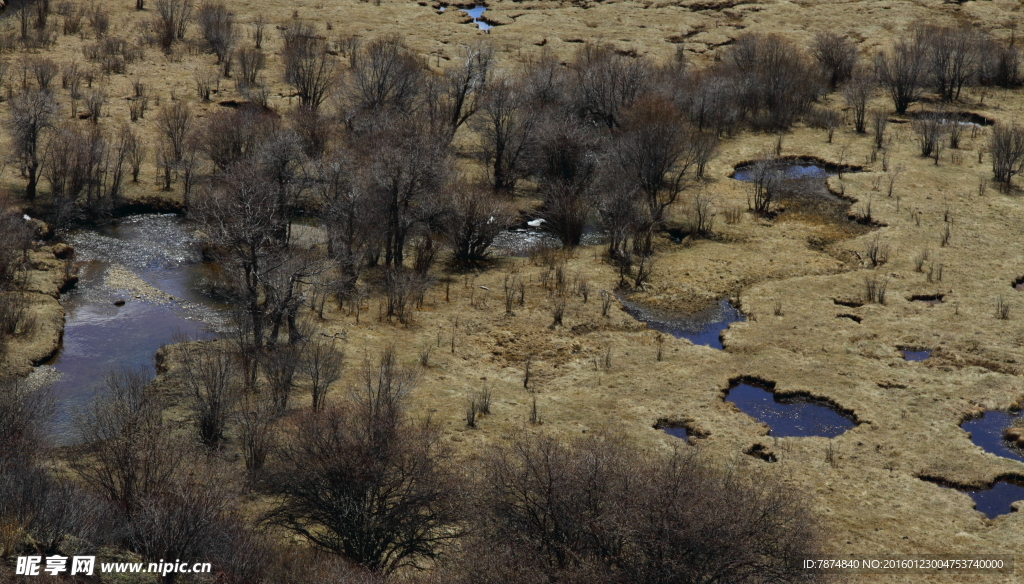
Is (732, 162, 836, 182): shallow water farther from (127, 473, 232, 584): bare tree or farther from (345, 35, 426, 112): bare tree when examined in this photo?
(127, 473, 232, 584): bare tree

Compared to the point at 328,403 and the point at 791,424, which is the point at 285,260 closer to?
the point at 328,403

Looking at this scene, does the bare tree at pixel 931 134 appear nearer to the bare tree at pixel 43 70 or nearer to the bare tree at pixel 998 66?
the bare tree at pixel 998 66

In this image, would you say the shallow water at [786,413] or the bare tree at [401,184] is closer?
the shallow water at [786,413]

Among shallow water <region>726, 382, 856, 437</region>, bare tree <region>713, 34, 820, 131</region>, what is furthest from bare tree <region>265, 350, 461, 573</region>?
bare tree <region>713, 34, 820, 131</region>

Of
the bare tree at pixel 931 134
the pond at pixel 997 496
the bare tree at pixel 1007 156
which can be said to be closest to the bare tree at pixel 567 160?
the bare tree at pixel 931 134

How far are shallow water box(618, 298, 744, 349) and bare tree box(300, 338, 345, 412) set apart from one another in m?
10.6

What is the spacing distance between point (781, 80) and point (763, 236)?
18.3 meters

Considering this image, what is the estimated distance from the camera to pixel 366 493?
18.8 metres

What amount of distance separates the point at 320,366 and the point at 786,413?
13.1 m

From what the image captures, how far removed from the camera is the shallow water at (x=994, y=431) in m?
24.8

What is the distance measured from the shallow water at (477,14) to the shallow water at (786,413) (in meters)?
45.2

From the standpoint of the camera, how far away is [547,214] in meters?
40.5

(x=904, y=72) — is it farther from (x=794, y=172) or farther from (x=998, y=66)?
(x=794, y=172)

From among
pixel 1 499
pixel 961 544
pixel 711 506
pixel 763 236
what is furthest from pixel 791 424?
pixel 1 499
